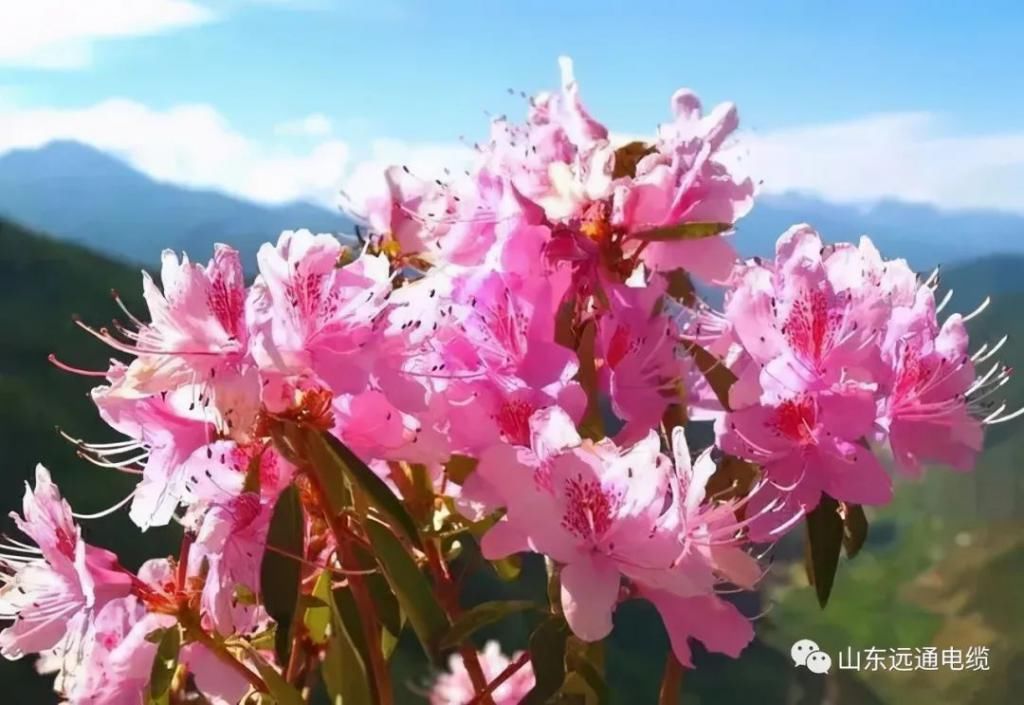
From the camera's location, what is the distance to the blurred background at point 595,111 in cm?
164

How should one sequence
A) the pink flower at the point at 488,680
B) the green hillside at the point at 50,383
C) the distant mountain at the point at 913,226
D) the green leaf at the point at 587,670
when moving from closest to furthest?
the green leaf at the point at 587,670 < the pink flower at the point at 488,680 < the green hillside at the point at 50,383 < the distant mountain at the point at 913,226

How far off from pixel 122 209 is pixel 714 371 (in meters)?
1.24

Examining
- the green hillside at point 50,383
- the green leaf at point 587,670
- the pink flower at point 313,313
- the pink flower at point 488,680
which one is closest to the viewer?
the pink flower at point 313,313

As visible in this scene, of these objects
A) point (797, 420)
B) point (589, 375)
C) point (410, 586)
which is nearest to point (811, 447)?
point (797, 420)

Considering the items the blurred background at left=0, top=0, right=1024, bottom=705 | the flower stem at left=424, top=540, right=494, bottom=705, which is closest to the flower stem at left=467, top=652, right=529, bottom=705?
the flower stem at left=424, top=540, right=494, bottom=705

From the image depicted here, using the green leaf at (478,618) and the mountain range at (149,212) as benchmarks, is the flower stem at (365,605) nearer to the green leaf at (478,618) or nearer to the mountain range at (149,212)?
the green leaf at (478,618)

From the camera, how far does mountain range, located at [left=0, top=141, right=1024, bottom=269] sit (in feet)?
5.54

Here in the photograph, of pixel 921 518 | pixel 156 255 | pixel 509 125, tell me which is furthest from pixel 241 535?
pixel 921 518

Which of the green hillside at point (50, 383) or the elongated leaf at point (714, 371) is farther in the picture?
the green hillside at point (50, 383)

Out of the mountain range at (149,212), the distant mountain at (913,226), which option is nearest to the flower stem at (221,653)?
the mountain range at (149,212)

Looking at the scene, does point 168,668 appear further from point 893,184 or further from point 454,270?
point 893,184

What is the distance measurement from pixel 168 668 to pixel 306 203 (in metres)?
1.16

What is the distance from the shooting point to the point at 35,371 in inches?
63.4

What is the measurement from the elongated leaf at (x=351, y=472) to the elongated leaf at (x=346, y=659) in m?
0.08
